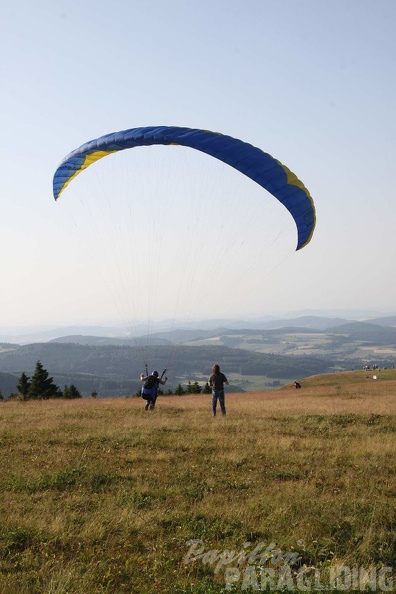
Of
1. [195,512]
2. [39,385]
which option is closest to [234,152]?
[195,512]

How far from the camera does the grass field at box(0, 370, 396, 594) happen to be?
226 inches

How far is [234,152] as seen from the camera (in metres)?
16.2

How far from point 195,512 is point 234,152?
11700mm

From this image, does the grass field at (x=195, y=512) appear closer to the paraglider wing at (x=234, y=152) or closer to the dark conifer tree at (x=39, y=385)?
the paraglider wing at (x=234, y=152)

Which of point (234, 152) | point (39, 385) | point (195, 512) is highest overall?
point (234, 152)

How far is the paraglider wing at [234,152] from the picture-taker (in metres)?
16.2

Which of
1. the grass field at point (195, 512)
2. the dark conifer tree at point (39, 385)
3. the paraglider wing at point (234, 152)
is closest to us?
the grass field at point (195, 512)

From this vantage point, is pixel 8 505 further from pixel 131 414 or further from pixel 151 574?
pixel 131 414

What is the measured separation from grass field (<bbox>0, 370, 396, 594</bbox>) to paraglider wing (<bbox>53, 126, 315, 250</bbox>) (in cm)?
785

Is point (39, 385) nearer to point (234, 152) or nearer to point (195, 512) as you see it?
point (234, 152)

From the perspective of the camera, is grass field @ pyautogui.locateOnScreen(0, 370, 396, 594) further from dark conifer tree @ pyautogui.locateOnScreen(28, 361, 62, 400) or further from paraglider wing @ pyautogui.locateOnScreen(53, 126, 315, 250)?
dark conifer tree @ pyautogui.locateOnScreen(28, 361, 62, 400)

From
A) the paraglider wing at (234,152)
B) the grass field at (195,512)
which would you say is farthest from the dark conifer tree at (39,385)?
the grass field at (195,512)

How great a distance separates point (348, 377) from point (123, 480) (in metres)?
55.0

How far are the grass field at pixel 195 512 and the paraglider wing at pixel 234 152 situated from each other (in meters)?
7.85
